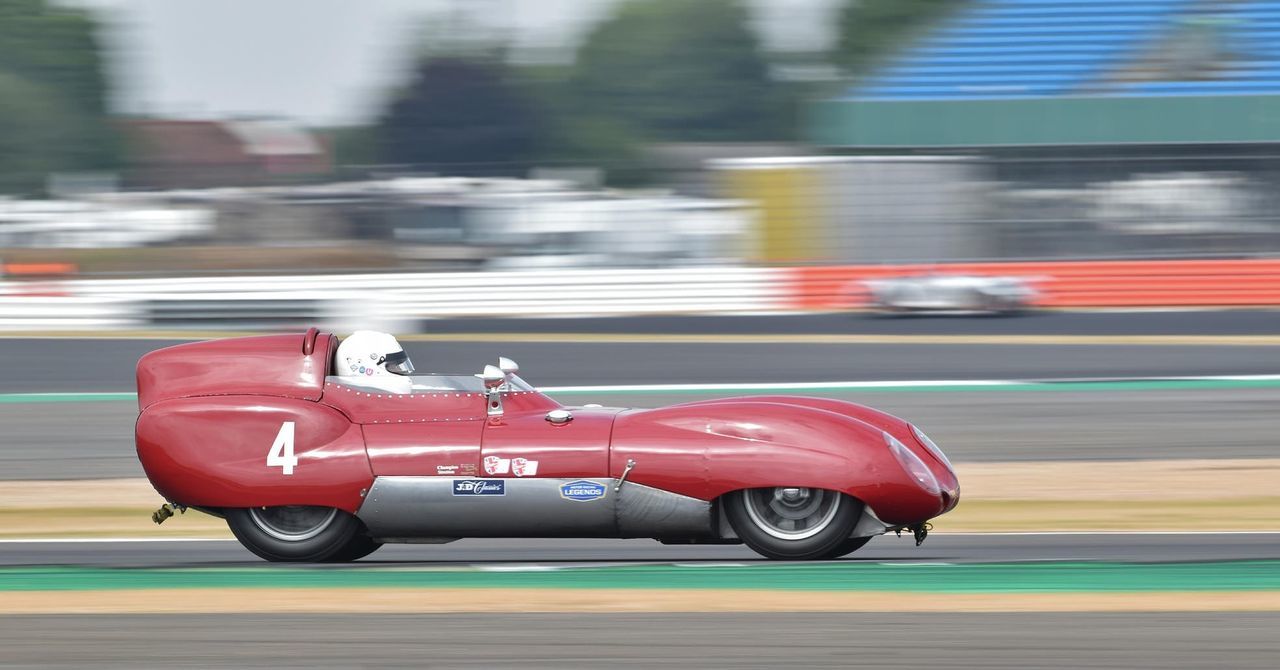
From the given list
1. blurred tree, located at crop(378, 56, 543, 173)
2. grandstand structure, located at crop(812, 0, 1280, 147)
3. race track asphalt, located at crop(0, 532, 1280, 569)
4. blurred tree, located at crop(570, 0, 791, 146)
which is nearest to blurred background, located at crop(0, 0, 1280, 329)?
grandstand structure, located at crop(812, 0, 1280, 147)

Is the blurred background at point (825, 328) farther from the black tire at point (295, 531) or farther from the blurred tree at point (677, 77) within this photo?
the blurred tree at point (677, 77)

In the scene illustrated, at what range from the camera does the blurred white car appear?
1988 cm

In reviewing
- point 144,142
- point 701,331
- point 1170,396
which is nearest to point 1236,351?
point 1170,396

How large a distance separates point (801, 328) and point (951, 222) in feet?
16.7

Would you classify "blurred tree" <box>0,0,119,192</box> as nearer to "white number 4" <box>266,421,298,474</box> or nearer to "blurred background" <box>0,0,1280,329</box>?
"blurred background" <box>0,0,1280,329</box>

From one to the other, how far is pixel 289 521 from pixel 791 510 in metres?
2.00

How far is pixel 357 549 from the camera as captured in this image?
20.9 ft

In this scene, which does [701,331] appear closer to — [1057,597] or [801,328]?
[801,328]

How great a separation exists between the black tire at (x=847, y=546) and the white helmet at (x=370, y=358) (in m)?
1.90

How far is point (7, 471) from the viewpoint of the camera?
32.7ft

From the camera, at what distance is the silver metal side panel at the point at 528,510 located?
5887mm

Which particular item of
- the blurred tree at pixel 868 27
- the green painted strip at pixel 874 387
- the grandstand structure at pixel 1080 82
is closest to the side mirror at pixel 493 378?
the green painted strip at pixel 874 387

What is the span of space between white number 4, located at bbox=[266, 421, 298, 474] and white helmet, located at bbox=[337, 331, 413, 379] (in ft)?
1.29

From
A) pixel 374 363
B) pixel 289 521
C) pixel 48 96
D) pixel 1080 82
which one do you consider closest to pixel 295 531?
pixel 289 521
